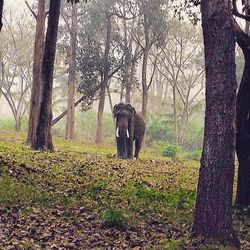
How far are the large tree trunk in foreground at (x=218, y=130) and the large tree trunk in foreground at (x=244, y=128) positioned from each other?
195 cm

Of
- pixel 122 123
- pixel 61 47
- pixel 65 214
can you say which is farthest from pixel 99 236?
pixel 61 47

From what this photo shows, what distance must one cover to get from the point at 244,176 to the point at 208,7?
13.6ft

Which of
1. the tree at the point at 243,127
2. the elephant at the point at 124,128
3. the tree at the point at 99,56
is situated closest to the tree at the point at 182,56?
the tree at the point at 99,56

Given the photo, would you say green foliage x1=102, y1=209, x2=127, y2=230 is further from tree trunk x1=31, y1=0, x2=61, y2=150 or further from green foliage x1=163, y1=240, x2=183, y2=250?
tree trunk x1=31, y1=0, x2=61, y2=150

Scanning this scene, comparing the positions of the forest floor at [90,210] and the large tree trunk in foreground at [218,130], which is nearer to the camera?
the large tree trunk in foreground at [218,130]

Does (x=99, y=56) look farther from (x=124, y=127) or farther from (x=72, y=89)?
(x=124, y=127)

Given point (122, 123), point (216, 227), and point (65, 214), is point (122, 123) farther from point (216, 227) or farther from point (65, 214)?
point (216, 227)

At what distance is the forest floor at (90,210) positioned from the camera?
27.6ft

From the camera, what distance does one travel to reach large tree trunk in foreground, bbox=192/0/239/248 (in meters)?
7.76

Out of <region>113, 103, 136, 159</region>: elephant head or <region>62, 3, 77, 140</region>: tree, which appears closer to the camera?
<region>113, 103, 136, 159</region>: elephant head

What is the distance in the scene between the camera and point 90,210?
33.3 ft

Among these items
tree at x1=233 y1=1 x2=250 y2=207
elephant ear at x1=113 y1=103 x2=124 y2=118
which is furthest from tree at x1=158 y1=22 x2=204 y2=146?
tree at x1=233 y1=1 x2=250 y2=207

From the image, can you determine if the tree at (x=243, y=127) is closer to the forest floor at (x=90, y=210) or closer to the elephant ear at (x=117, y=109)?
the forest floor at (x=90, y=210)

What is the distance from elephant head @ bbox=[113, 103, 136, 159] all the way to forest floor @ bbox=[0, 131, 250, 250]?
676 cm
